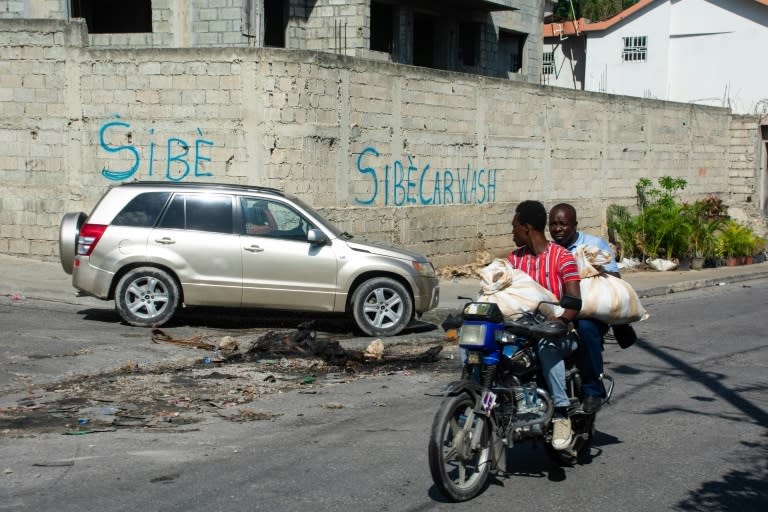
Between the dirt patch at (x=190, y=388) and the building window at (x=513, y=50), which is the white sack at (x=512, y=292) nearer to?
the dirt patch at (x=190, y=388)

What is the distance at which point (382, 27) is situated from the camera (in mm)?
28016

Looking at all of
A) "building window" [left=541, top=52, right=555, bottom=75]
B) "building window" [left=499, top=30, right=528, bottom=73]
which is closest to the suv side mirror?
"building window" [left=499, top=30, right=528, bottom=73]

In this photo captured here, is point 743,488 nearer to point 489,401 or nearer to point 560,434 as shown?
point 560,434

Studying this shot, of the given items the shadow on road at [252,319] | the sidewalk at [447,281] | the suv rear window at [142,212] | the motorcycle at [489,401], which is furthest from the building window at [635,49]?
the motorcycle at [489,401]

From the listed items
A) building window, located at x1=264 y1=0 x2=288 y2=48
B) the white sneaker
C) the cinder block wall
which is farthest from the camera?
building window, located at x1=264 y1=0 x2=288 y2=48

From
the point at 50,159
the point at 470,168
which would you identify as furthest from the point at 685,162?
the point at 50,159

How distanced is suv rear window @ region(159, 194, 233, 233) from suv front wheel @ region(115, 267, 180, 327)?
660mm

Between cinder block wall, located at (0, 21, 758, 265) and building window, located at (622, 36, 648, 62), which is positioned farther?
building window, located at (622, 36, 648, 62)

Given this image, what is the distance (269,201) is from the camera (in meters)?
11.7

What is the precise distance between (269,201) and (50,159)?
582cm

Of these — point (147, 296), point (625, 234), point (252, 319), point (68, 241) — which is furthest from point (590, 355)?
point (625, 234)

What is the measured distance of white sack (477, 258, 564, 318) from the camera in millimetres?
5758

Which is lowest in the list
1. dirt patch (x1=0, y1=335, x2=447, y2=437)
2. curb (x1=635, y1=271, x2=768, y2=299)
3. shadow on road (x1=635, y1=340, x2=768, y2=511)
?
curb (x1=635, y1=271, x2=768, y2=299)

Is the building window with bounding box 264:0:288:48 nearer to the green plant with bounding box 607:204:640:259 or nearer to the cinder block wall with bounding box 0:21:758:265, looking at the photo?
the cinder block wall with bounding box 0:21:758:265
